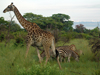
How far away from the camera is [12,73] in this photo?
16.2 feet

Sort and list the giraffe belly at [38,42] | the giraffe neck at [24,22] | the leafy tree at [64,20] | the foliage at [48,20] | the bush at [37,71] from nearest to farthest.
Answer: the bush at [37,71], the giraffe belly at [38,42], the giraffe neck at [24,22], the foliage at [48,20], the leafy tree at [64,20]

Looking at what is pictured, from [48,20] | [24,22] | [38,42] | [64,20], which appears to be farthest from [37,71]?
[64,20]

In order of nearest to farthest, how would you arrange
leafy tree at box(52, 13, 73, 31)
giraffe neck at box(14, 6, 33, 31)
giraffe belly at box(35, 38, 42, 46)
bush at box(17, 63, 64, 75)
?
bush at box(17, 63, 64, 75)
giraffe belly at box(35, 38, 42, 46)
giraffe neck at box(14, 6, 33, 31)
leafy tree at box(52, 13, 73, 31)

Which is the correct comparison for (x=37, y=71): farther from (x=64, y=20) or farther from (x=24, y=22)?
(x=64, y=20)

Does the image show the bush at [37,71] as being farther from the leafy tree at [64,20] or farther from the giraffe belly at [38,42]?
the leafy tree at [64,20]

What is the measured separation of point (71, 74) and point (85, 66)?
5.36 ft

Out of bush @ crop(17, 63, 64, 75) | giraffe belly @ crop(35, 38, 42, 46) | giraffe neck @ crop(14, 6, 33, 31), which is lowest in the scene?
bush @ crop(17, 63, 64, 75)

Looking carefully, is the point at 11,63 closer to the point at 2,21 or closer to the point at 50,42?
the point at 50,42

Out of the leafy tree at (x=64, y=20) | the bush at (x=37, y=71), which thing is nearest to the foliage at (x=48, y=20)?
the leafy tree at (x=64, y=20)

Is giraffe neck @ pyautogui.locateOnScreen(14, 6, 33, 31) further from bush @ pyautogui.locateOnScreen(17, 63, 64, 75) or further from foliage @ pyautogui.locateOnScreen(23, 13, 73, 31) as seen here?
foliage @ pyautogui.locateOnScreen(23, 13, 73, 31)

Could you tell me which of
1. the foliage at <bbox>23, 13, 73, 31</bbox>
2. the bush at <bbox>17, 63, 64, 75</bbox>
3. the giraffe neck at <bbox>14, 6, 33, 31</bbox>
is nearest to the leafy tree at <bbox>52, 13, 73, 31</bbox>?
the foliage at <bbox>23, 13, 73, 31</bbox>

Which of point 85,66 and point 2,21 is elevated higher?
point 2,21

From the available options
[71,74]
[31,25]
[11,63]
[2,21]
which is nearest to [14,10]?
[31,25]

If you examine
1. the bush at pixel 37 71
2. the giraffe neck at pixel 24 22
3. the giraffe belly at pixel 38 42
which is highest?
the giraffe neck at pixel 24 22
